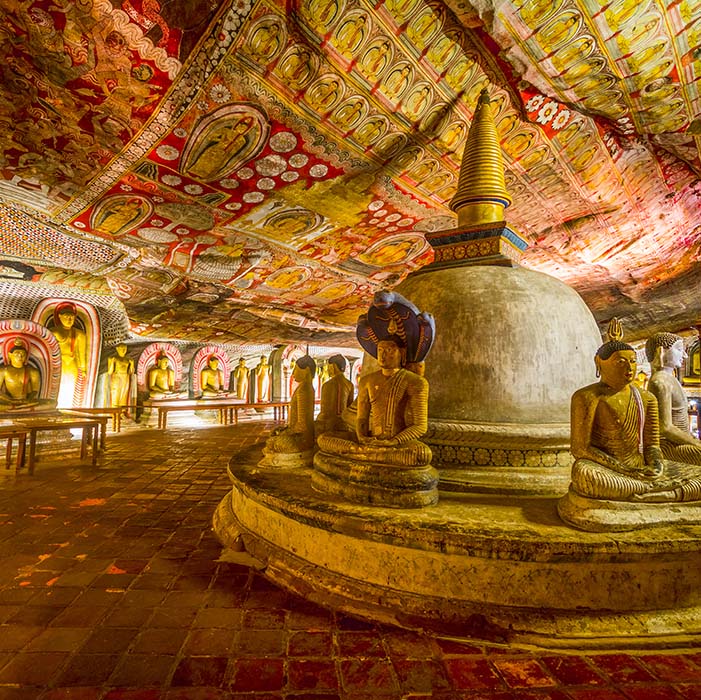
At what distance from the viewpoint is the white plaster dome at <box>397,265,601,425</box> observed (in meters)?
3.48

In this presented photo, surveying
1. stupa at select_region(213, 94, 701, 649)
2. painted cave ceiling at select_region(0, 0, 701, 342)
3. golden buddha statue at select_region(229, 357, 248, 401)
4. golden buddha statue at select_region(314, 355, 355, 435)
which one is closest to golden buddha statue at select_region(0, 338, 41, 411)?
painted cave ceiling at select_region(0, 0, 701, 342)

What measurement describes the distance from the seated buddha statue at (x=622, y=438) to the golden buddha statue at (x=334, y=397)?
2.25 m

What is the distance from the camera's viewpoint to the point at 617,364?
2662 millimetres

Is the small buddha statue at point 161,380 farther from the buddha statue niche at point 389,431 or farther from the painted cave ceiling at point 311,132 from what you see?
the buddha statue niche at point 389,431

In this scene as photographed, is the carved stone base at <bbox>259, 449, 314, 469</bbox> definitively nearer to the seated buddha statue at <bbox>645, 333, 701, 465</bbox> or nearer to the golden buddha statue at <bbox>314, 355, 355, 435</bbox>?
the golden buddha statue at <bbox>314, 355, 355, 435</bbox>

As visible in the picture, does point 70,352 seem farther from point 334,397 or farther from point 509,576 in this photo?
point 509,576

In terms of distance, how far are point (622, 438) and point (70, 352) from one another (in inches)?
424

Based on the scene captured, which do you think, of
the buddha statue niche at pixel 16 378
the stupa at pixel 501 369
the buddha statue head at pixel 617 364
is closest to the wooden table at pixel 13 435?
the buddha statue niche at pixel 16 378

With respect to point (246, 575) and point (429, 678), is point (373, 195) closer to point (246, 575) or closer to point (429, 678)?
point (246, 575)

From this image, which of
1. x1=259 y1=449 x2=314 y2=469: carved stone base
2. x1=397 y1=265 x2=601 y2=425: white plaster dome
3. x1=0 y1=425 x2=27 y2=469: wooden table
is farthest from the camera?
x1=0 y1=425 x2=27 y2=469: wooden table

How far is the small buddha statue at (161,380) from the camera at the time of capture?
12.3 m

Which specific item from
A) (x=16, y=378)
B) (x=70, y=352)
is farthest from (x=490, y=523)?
(x=70, y=352)

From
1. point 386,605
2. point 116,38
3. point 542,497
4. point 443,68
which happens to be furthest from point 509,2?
point 386,605

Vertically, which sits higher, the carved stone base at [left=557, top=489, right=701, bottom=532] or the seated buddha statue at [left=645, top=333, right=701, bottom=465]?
the seated buddha statue at [left=645, top=333, right=701, bottom=465]
